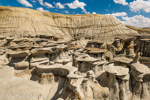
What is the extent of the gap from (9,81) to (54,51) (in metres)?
4.42

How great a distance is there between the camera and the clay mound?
3179 centimetres

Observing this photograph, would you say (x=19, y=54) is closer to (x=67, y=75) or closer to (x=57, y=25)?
(x=67, y=75)

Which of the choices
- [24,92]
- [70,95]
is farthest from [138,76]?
[24,92]

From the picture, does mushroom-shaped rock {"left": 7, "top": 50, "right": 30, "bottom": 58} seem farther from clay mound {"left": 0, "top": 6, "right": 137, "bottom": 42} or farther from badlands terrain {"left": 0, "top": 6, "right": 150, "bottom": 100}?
clay mound {"left": 0, "top": 6, "right": 137, "bottom": 42}

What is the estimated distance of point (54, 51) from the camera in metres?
8.13

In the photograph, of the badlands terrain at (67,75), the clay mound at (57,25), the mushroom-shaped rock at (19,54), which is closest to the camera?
the badlands terrain at (67,75)


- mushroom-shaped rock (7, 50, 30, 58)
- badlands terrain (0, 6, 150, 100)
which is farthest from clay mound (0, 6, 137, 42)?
mushroom-shaped rock (7, 50, 30, 58)

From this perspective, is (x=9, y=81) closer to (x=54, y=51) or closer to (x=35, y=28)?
(x=54, y=51)

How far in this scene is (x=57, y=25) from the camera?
43.0 meters

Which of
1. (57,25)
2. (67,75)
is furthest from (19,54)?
(57,25)

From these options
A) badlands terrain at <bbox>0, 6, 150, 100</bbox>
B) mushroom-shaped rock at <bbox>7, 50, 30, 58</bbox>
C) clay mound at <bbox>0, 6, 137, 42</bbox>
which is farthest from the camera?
clay mound at <bbox>0, 6, 137, 42</bbox>

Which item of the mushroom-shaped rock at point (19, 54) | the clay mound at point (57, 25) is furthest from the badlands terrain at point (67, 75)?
the clay mound at point (57, 25)

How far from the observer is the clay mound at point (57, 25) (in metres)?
31.8

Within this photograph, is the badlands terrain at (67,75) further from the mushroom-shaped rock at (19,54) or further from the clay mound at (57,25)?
the clay mound at (57,25)
